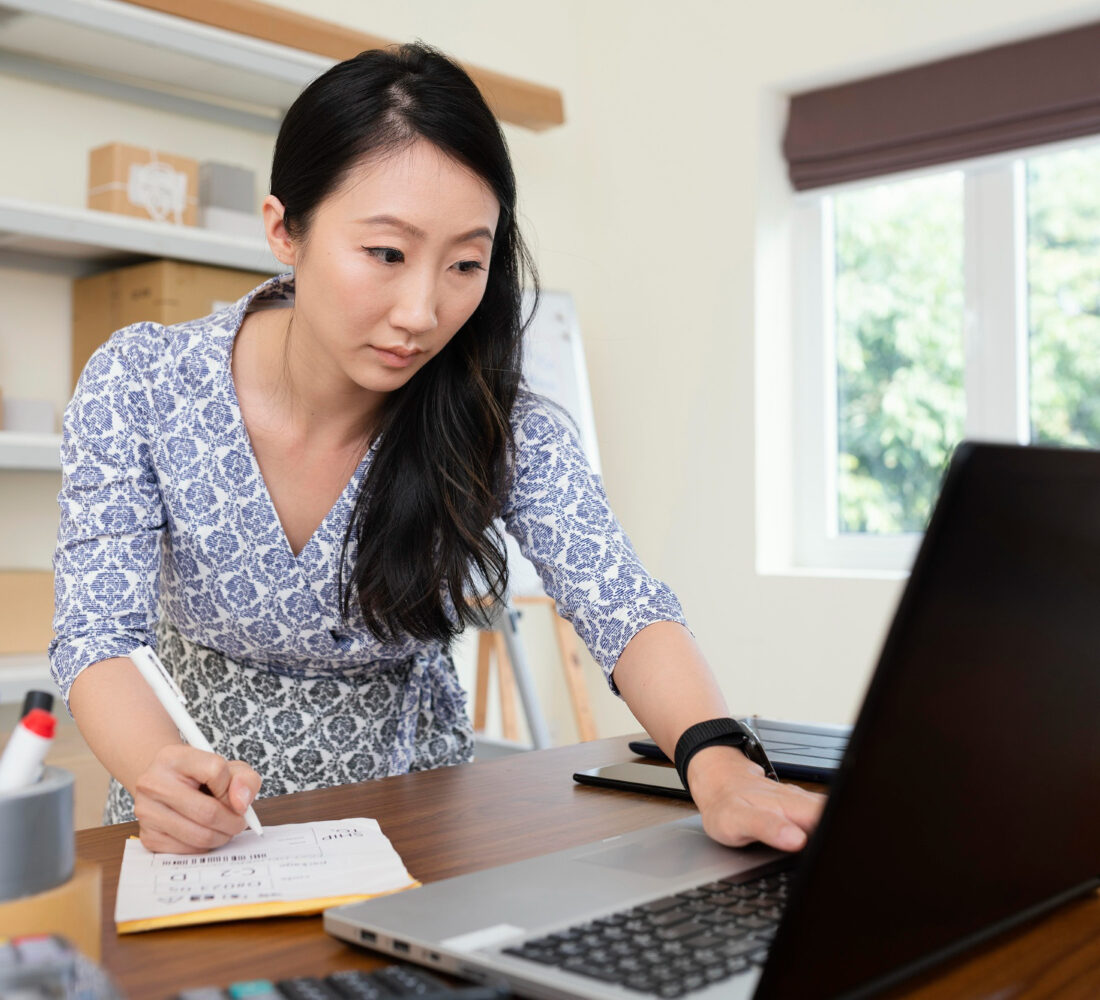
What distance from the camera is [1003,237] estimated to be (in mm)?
2965

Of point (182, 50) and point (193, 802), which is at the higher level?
point (182, 50)

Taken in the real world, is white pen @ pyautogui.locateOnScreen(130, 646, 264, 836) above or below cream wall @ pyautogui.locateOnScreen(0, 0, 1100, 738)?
below

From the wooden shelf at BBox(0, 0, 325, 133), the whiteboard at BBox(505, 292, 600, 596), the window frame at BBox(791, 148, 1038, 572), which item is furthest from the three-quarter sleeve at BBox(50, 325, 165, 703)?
the window frame at BBox(791, 148, 1038, 572)

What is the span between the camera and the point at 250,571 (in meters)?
1.20

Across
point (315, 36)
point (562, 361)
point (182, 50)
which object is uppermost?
point (315, 36)

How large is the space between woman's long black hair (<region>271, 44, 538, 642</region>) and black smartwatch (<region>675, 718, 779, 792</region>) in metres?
0.37

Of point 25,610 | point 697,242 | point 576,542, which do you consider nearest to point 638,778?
point 576,542

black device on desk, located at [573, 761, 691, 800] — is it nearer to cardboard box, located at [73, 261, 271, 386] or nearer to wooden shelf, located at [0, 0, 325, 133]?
cardboard box, located at [73, 261, 271, 386]

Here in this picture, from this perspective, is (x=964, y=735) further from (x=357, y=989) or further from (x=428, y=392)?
(x=428, y=392)

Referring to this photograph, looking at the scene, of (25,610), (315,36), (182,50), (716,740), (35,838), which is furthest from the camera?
(315,36)

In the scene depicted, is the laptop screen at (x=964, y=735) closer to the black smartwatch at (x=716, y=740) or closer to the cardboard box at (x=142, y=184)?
the black smartwatch at (x=716, y=740)

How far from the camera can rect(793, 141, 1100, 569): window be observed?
9.48 feet

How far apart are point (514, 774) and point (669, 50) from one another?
2848mm

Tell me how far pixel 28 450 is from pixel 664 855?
6.16 ft
